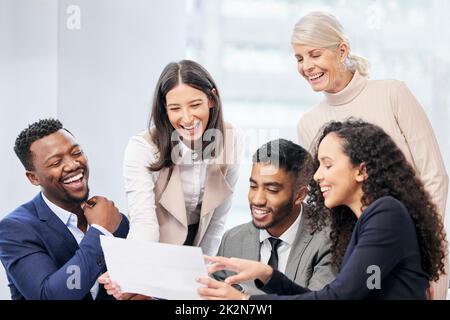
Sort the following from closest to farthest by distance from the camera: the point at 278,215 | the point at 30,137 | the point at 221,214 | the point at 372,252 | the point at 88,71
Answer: the point at 372,252 → the point at 278,215 → the point at 30,137 → the point at 221,214 → the point at 88,71

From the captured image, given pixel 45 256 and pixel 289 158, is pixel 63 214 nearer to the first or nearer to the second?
pixel 45 256

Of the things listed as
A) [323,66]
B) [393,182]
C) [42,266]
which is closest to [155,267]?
[42,266]

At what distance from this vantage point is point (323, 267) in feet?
6.12

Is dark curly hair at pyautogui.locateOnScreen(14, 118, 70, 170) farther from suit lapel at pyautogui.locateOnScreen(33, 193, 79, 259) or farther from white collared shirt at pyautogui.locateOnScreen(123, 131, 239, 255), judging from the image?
white collared shirt at pyautogui.locateOnScreen(123, 131, 239, 255)

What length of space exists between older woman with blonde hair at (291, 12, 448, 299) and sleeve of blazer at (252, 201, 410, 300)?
544 millimetres

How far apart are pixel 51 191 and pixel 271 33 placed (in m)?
1.29

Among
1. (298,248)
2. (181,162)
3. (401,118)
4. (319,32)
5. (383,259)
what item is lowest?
(298,248)

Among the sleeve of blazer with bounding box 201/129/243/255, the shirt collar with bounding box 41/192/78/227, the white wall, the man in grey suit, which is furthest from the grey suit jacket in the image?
the white wall

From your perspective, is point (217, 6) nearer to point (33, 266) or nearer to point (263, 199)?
point (263, 199)

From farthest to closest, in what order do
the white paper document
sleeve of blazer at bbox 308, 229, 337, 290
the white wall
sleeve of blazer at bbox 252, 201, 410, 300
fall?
1. the white wall
2. sleeve of blazer at bbox 308, 229, 337, 290
3. the white paper document
4. sleeve of blazer at bbox 252, 201, 410, 300

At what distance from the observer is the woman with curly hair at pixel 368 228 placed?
146 cm

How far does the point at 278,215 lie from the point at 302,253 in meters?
0.14

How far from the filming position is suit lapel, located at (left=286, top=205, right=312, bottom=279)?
1.91m

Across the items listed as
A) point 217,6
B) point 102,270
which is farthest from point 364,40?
point 102,270
